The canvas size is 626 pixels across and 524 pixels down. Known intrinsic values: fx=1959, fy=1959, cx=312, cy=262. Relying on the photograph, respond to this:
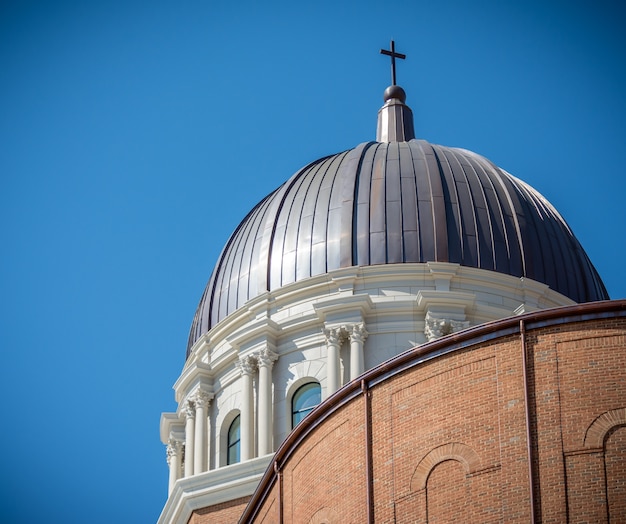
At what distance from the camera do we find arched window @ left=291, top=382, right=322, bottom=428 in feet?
210

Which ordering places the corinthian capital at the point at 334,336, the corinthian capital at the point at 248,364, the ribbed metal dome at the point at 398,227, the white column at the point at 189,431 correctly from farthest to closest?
the white column at the point at 189,431
the corinthian capital at the point at 248,364
the ribbed metal dome at the point at 398,227
the corinthian capital at the point at 334,336

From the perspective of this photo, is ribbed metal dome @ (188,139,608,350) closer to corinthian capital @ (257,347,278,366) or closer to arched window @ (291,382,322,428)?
corinthian capital @ (257,347,278,366)

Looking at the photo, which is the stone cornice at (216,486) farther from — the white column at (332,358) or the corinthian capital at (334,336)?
the corinthian capital at (334,336)

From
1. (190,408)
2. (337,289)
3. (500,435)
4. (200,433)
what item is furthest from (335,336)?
(500,435)

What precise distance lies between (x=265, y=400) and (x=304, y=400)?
129 centimetres

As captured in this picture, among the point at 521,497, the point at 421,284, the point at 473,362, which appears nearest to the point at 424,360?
the point at 473,362

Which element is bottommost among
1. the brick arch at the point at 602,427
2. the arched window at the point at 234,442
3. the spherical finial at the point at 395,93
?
the brick arch at the point at 602,427

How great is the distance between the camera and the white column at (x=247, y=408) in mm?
64188

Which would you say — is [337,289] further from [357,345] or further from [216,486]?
[216,486]

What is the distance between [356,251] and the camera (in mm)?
65062

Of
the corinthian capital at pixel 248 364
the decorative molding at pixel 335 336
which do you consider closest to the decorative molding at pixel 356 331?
the decorative molding at pixel 335 336

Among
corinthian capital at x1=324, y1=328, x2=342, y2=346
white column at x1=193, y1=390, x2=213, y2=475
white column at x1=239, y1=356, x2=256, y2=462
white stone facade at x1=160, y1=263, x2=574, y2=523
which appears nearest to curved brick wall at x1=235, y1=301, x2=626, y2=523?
white stone facade at x1=160, y1=263, x2=574, y2=523

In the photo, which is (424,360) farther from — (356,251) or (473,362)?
(356,251)

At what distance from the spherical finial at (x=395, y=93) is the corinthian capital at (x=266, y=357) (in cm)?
1375
